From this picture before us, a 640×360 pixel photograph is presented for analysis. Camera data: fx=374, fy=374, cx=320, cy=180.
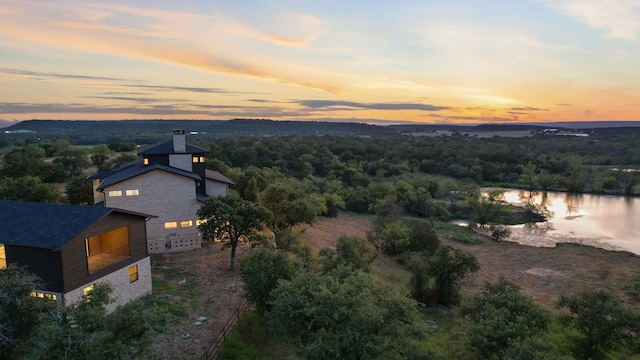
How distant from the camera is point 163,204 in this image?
25.2 metres

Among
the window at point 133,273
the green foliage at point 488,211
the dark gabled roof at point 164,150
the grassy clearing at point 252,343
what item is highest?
the dark gabled roof at point 164,150

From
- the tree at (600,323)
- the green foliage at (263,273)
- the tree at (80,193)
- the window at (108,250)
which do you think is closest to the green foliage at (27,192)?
the tree at (80,193)

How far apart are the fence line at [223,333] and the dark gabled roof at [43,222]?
6.97m

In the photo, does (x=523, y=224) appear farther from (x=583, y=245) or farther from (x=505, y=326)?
(x=505, y=326)

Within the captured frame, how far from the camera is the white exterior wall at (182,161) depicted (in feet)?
91.5

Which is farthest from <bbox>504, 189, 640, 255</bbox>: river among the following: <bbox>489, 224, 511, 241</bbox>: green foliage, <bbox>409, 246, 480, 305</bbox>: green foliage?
<bbox>409, 246, 480, 305</bbox>: green foliage

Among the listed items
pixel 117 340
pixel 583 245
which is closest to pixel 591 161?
pixel 583 245

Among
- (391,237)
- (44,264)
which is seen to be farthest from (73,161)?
(44,264)

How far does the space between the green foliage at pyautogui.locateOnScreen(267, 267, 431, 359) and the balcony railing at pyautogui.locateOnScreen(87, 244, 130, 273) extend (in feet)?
26.4

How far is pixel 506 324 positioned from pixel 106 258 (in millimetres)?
17385

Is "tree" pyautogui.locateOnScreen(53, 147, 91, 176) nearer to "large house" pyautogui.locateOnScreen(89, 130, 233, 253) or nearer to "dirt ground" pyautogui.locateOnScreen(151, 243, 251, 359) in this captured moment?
"large house" pyautogui.locateOnScreen(89, 130, 233, 253)

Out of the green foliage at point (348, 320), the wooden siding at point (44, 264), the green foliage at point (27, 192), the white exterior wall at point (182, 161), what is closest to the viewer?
the green foliage at point (348, 320)

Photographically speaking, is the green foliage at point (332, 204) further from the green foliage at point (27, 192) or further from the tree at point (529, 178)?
the tree at point (529, 178)

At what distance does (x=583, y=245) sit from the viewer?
39.9 metres
